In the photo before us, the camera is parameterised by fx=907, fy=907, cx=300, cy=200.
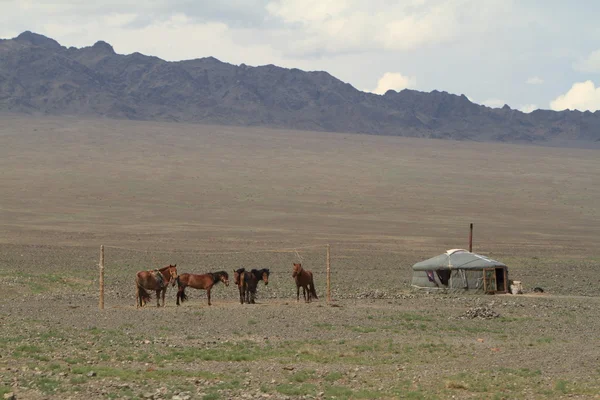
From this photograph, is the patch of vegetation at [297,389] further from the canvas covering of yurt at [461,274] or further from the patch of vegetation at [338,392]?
the canvas covering of yurt at [461,274]

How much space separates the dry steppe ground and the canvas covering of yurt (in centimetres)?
100

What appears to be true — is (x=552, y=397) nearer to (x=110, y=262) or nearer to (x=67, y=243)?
(x=110, y=262)

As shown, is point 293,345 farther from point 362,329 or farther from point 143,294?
point 143,294

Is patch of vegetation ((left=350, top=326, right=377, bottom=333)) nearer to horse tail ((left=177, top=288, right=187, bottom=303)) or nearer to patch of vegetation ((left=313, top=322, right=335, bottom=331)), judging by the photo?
patch of vegetation ((left=313, top=322, right=335, bottom=331))

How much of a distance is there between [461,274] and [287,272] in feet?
24.2

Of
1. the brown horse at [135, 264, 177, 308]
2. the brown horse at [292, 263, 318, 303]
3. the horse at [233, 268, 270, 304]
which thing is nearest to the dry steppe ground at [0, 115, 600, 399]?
the brown horse at [135, 264, 177, 308]

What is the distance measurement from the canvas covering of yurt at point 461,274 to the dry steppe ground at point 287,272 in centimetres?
100

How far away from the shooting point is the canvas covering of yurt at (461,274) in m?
27.9

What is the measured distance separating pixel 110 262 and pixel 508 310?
18.6m

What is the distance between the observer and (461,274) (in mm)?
28469

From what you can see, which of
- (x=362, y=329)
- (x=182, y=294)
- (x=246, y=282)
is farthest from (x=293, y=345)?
(x=182, y=294)

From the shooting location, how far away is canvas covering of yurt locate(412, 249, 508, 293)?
91.6ft

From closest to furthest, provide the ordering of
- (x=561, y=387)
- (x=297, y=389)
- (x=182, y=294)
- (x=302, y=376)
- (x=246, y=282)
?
(x=297, y=389) → (x=561, y=387) → (x=302, y=376) → (x=182, y=294) → (x=246, y=282)

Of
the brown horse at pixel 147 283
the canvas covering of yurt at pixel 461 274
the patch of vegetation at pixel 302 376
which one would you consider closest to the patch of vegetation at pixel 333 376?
the patch of vegetation at pixel 302 376
